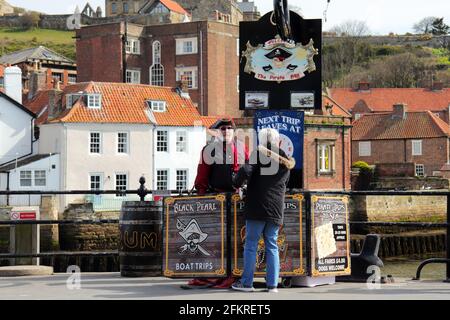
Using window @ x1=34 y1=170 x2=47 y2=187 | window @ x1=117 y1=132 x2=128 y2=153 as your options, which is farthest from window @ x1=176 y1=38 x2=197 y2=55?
window @ x1=34 y1=170 x2=47 y2=187

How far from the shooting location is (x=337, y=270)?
11.0 metres

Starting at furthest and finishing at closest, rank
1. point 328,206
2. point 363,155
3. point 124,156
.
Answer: point 363,155 < point 124,156 < point 328,206

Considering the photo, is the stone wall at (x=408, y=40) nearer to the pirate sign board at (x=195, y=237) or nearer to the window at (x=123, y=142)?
the window at (x=123, y=142)

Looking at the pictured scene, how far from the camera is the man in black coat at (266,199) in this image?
10125 mm

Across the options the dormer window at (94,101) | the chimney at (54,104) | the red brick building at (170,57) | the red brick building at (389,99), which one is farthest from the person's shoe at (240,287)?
the red brick building at (389,99)

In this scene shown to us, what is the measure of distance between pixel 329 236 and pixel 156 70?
62741 mm

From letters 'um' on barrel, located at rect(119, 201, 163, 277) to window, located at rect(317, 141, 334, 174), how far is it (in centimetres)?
4969

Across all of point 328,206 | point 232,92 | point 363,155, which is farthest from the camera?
point 363,155

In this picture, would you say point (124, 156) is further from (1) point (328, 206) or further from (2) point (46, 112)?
(1) point (328, 206)

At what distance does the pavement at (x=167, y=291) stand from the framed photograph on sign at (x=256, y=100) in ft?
9.57

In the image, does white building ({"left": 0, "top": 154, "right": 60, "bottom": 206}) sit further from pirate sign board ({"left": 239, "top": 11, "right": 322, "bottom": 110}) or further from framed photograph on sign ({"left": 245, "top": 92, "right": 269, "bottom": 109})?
pirate sign board ({"left": 239, "top": 11, "right": 322, "bottom": 110})

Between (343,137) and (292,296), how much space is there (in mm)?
53371

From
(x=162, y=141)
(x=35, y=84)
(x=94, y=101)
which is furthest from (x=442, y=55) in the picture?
(x=94, y=101)
